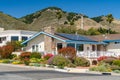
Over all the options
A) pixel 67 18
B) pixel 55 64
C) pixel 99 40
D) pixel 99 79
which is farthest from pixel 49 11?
pixel 99 79

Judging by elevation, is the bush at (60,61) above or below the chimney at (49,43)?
below

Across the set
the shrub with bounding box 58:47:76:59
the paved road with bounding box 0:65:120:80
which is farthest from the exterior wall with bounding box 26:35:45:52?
the paved road with bounding box 0:65:120:80

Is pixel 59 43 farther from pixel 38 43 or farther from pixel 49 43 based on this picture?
pixel 38 43

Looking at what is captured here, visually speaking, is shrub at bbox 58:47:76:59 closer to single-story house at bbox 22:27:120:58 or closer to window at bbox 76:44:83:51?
single-story house at bbox 22:27:120:58

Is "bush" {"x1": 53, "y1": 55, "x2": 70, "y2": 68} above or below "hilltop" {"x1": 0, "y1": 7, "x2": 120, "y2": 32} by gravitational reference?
below

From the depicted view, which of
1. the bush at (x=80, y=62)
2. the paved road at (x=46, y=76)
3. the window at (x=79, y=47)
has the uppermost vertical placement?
the window at (x=79, y=47)

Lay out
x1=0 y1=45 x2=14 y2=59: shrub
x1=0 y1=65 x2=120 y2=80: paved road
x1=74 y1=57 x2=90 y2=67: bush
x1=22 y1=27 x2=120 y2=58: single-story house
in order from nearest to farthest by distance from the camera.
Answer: x1=0 y1=65 x2=120 y2=80: paved road → x1=74 y1=57 x2=90 y2=67: bush → x1=22 y1=27 x2=120 y2=58: single-story house → x1=0 y1=45 x2=14 y2=59: shrub

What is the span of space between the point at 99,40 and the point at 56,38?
10110 millimetres

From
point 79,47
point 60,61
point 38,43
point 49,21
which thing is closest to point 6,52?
point 38,43

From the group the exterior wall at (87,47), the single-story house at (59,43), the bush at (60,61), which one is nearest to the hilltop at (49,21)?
the exterior wall at (87,47)

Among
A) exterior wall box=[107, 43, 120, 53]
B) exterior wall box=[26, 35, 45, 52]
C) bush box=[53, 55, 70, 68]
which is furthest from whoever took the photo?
exterior wall box=[107, 43, 120, 53]

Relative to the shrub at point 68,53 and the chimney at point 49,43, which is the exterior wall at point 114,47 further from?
the shrub at point 68,53

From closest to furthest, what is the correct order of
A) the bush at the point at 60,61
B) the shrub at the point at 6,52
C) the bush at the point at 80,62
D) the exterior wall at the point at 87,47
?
the bush at the point at 60,61 → the bush at the point at 80,62 → the shrub at the point at 6,52 → the exterior wall at the point at 87,47

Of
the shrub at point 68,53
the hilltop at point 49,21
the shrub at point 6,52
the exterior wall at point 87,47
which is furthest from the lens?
the hilltop at point 49,21
